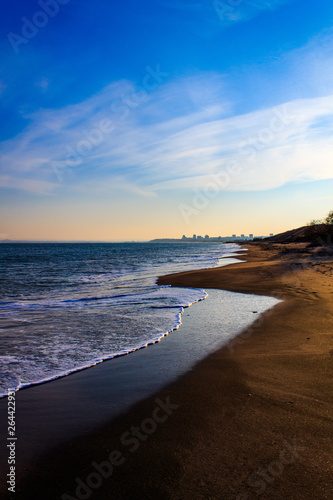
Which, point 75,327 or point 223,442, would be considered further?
point 75,327

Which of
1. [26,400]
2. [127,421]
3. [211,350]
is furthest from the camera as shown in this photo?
[211,350]

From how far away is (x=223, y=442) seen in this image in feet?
10.6

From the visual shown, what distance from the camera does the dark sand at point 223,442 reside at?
2.65 meters

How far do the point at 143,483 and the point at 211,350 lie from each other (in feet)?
12.7

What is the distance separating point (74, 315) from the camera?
10352mm

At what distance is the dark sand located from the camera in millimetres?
2652

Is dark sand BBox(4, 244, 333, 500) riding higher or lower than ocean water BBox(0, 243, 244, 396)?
higher

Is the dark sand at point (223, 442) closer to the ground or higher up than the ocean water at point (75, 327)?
higher up

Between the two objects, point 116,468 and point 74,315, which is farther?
point 74,315

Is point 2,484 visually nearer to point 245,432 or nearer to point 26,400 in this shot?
point 26,400

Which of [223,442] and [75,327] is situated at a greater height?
[223,442]

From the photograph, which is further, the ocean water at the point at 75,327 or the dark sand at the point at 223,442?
the ocean water at the point at 75,327

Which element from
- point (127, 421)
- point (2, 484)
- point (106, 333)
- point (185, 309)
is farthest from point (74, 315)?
point (2, 484)

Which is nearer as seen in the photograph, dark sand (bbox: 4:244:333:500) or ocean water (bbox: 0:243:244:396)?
dark sand (bbox: 4:244:333:500)
